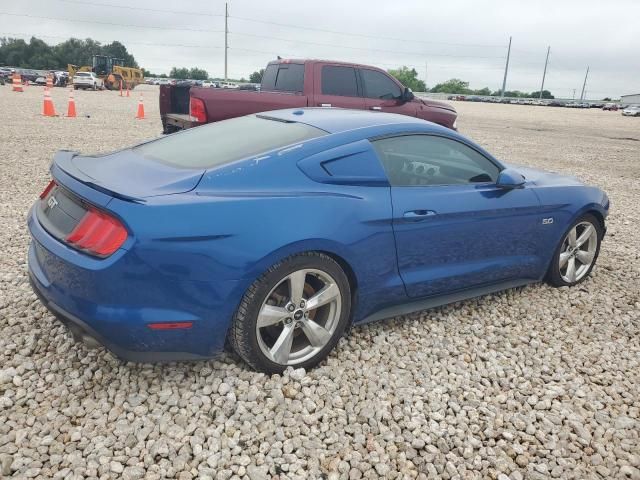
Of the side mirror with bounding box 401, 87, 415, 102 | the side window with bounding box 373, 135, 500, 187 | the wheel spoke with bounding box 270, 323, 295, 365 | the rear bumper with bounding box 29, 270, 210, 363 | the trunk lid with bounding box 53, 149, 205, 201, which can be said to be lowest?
the wheel spoke with bounding box 270, 323, 295, 365

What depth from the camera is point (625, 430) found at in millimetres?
2715

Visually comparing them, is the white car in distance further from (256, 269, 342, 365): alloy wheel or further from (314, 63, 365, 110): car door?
(256, 269, 342, 365): alloy wheel

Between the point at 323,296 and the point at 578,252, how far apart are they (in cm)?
273

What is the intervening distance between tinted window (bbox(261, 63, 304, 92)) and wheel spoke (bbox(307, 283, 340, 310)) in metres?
6.43

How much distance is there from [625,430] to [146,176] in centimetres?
276

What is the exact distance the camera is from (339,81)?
8.88m

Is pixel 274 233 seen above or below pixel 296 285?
above

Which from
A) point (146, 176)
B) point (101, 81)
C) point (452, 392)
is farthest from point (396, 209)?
point (101, 81)

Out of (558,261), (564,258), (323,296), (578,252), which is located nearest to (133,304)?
(323,296)

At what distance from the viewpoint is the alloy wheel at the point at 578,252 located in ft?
14.6

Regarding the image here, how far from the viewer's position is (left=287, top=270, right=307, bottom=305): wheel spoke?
2.77 metres

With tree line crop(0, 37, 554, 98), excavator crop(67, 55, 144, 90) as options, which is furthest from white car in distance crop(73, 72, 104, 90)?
tree line crop(0, 37, 554, 98)

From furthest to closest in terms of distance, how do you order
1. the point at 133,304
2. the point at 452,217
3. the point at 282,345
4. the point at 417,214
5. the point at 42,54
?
the point at 42,54, the point at 452,217, the point at 417,214, the point at 282,345, the point at 133,304

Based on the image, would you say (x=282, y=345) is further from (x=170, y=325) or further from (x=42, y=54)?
(x=42, y=54)
